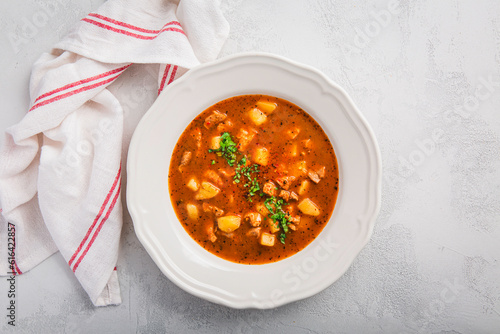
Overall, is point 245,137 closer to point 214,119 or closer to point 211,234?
point 214,119

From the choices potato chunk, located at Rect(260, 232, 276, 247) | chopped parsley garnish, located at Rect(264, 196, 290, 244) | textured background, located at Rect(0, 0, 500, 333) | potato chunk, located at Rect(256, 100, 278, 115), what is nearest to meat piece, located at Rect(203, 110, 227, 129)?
potato chunk, located at Rect(256, 100, 278, 115)

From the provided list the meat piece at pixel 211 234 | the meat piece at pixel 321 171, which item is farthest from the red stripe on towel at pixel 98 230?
the meat piece at pixel 321 171

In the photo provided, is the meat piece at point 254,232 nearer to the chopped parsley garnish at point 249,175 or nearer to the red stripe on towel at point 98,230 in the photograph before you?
the chopped parsley garnish at point 249,175

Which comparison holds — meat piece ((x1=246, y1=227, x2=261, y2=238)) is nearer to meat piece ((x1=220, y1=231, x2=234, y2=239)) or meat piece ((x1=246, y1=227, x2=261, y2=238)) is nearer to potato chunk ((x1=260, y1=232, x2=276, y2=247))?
potato chunk ((x1=260, y1=232, x2=276, y2=247))

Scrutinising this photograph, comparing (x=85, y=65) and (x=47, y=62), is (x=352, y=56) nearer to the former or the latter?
(x=85, y=65)

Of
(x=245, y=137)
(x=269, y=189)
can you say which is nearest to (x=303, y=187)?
(x=269, y=189)

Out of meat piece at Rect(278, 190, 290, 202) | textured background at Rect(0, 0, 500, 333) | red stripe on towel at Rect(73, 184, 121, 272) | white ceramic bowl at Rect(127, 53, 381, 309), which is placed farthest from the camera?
textured background at Rect(0, 0, 500, 333)
